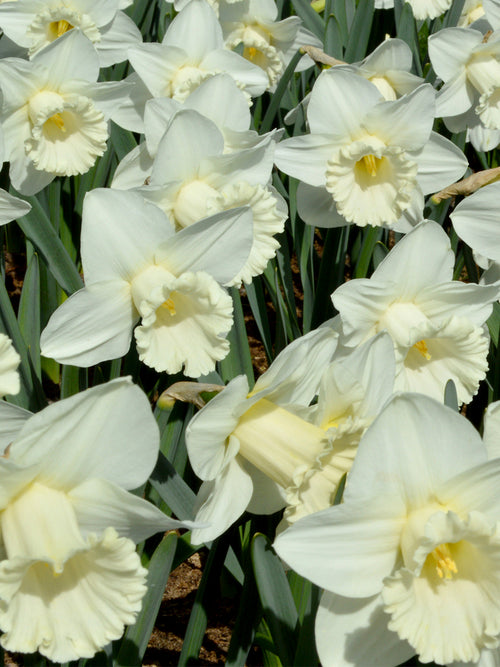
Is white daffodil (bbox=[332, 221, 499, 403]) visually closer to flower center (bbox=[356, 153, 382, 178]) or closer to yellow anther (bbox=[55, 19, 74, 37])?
flower center (bbox=[356, 153, 382, 178])

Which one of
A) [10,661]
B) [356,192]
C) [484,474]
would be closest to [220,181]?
[356,192]

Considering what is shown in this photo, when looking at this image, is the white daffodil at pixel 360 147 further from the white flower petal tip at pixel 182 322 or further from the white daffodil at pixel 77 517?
the white daffodil at pixel 77 517

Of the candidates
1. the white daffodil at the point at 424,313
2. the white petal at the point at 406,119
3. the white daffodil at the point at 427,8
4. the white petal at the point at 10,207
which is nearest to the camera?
the white petal at the point at 10,207

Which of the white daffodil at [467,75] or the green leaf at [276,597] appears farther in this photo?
the white daffodil at [467,75]

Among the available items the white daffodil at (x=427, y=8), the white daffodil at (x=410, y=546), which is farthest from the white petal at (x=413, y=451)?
the white daffodil at (x=427, y=8)

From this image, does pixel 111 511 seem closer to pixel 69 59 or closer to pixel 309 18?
pixel 69 59

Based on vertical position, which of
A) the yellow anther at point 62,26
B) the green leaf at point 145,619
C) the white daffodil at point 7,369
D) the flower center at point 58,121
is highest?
the yellow anther at point 62,26

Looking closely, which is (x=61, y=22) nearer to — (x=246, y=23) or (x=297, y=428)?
(x=246, y=23)

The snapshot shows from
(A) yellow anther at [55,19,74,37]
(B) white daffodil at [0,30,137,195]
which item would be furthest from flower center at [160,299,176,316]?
(A) yellow anther at [55,19,74,37]
